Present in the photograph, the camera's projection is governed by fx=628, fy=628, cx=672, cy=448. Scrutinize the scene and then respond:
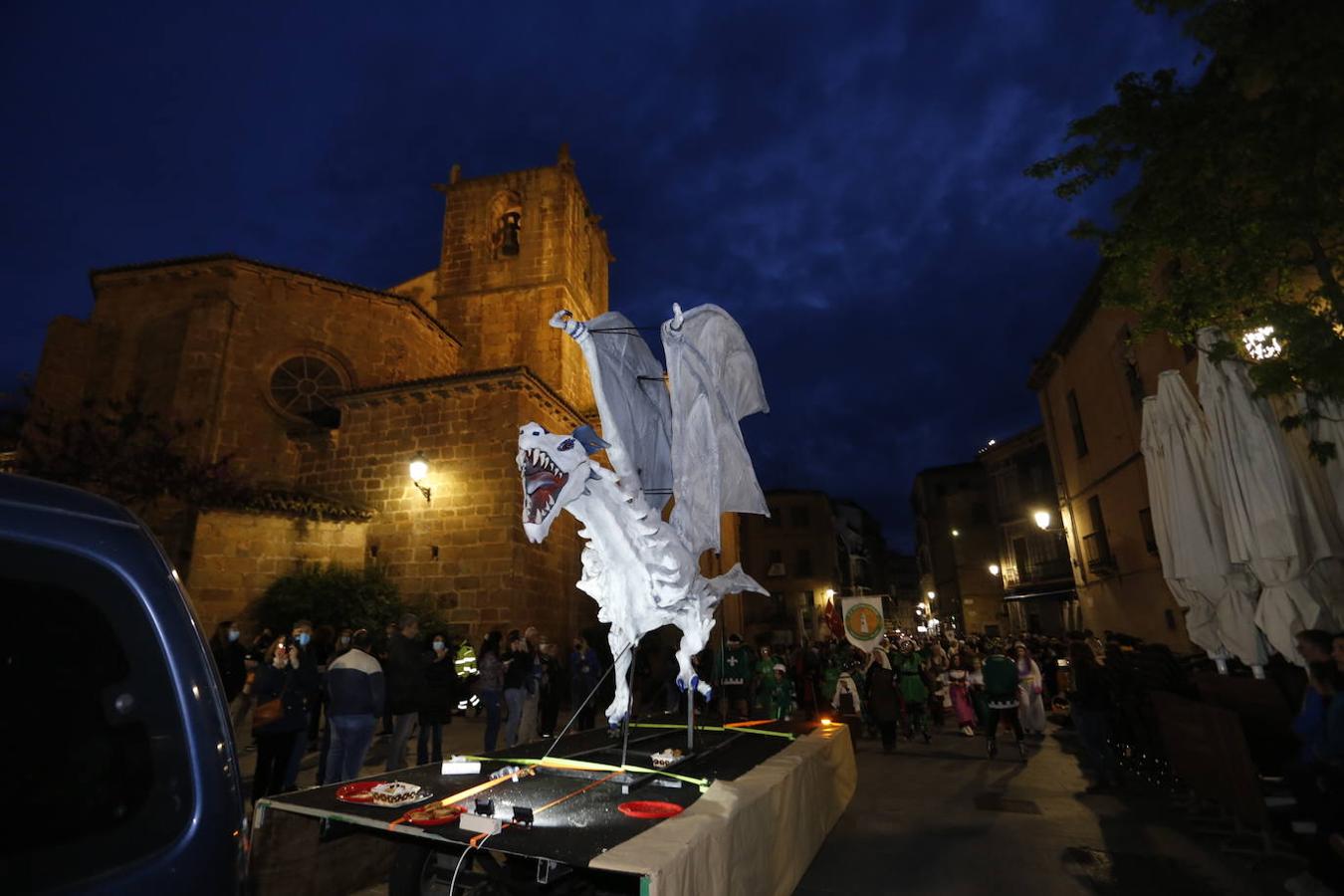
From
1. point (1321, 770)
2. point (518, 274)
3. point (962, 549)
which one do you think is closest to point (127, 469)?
point (518, 274)

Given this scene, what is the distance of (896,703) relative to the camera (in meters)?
9.01

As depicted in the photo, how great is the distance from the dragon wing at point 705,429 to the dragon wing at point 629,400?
1.01ft

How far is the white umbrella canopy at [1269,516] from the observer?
5039 millimetres

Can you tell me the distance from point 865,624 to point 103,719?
1053cm

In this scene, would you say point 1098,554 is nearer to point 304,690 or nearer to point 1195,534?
point 1195,534

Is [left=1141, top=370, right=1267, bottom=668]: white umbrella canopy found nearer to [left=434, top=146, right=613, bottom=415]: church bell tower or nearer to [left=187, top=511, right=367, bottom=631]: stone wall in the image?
[left=187, top=511, right=367, bottom=631]: stone wall

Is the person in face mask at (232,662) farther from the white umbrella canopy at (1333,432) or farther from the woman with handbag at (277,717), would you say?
the white umbrella canopy at (1333,432)

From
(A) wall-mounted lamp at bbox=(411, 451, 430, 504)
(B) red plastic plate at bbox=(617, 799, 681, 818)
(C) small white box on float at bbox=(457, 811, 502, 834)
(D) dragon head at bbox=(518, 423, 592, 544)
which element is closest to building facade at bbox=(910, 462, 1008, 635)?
(A) wall-mounted lamp at bbox=(411, 451, 430, 504)

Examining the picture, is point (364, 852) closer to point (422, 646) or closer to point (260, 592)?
point (422, 646)

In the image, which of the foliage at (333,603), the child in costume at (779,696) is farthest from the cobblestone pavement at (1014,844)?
the foliage at (333,603)

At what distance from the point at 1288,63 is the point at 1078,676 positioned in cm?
619

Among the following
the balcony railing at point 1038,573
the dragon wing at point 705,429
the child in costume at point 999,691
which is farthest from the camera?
the balcony railing at point 1038,573

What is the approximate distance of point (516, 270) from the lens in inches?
805

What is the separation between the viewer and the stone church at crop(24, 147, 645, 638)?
1205cm
